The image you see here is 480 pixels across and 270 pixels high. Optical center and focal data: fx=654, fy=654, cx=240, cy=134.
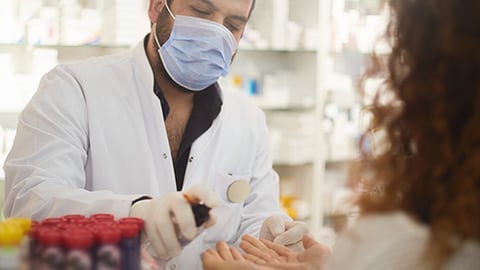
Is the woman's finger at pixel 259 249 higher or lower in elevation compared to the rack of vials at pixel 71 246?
lower

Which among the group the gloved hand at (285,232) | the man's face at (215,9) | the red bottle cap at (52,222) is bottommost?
the gloved hand at (285,232)

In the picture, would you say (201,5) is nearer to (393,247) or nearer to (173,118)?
(173,118)

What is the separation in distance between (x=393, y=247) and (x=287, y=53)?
145 inches

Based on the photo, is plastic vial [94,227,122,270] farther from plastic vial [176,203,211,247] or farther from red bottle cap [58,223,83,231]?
plastic vial [176,203,211,247]

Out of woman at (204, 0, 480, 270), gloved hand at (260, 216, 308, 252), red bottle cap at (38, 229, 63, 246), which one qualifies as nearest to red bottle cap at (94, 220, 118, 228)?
red bottle cap at (38, 229, 63, 246)

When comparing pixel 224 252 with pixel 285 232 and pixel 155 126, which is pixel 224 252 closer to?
pixel 285 232

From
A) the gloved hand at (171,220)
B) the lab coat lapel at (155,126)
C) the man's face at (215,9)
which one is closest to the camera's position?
the gloved hand at (171,220)

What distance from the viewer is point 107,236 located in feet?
3.67

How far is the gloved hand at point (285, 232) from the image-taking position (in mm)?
1802

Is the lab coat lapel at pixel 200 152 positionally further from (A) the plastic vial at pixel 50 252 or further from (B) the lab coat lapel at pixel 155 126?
(A) the plastic vial at pixel 50 252

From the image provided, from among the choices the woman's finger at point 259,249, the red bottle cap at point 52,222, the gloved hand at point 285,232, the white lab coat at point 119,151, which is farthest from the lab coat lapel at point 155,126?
Answer: the red bottle cap at point 52,222

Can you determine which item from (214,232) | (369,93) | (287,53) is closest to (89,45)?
(287,53)

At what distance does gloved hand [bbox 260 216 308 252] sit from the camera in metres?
1.80

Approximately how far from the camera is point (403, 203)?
994 mm
